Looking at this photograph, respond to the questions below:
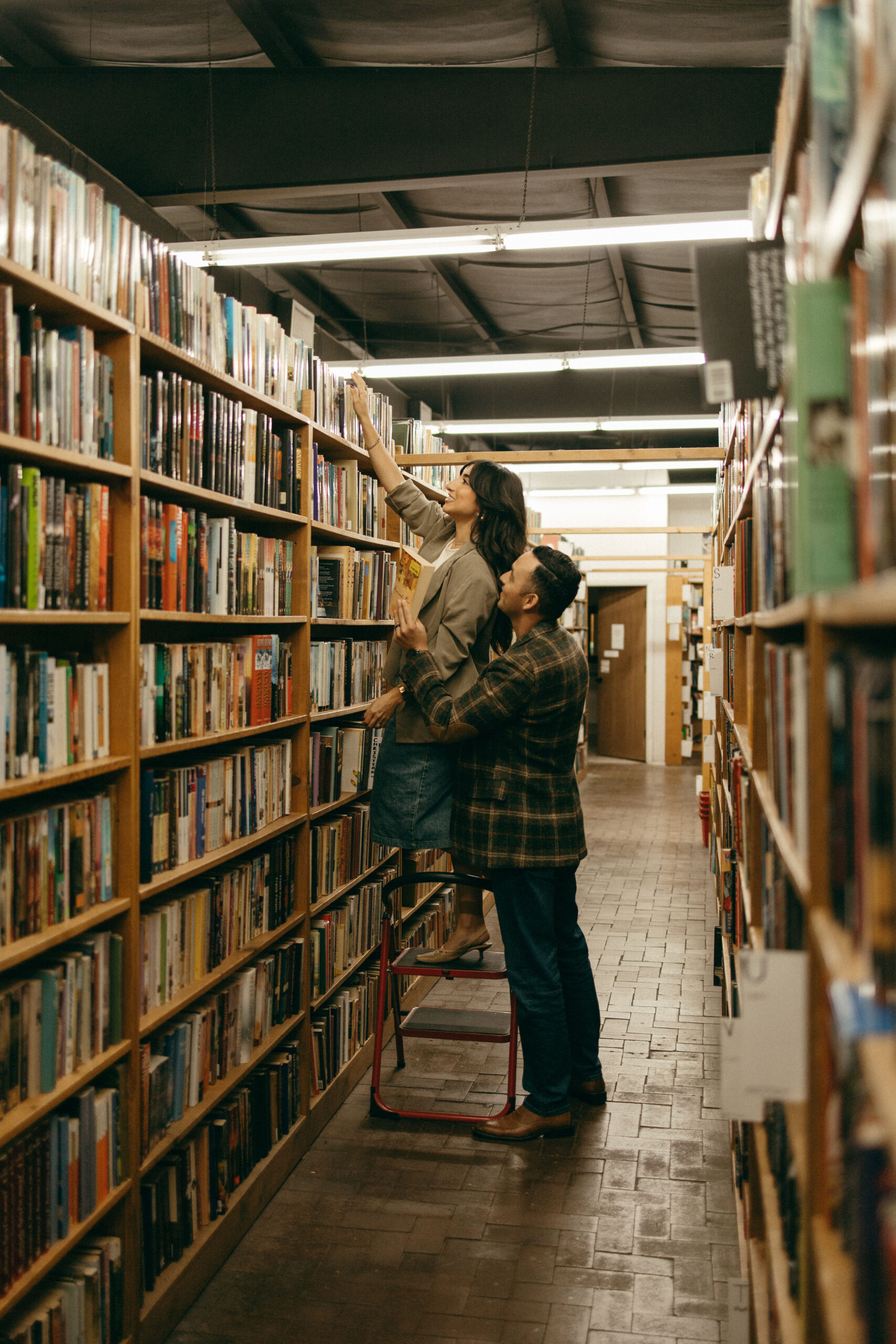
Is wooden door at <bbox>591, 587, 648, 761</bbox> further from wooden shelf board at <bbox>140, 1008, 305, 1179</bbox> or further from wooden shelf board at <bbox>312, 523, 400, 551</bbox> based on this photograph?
wooden shelf board at <bbox>140, 1008, 305, 1179</bbox>

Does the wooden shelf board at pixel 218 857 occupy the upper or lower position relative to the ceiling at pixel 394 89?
lower

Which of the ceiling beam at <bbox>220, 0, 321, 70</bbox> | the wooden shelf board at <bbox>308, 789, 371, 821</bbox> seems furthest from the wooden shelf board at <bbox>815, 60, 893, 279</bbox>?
Result: the ceiling beam at <bbox>220, 0, 321, 70</bbox>

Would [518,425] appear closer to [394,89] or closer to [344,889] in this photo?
[394,89]

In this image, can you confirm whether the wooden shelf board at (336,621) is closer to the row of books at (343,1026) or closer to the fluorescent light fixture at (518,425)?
the row of books at (343,1026)

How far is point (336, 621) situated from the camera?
3.59 m

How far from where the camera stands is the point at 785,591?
5.23 feet

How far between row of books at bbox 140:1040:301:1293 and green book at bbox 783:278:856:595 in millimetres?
2010

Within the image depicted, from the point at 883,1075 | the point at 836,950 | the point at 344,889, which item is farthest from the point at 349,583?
the point at 883,1075

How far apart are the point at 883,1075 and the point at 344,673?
311 centimetres

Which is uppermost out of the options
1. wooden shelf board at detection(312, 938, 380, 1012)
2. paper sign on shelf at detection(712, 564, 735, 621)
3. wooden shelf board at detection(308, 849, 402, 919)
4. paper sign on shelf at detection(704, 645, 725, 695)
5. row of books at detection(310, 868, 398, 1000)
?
paper sign on shelf at detection(712, 564, 735, 621)

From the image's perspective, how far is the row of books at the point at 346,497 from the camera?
3453 mm

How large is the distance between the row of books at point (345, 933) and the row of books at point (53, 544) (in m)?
1.65

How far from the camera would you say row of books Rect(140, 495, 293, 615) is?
2.31 m

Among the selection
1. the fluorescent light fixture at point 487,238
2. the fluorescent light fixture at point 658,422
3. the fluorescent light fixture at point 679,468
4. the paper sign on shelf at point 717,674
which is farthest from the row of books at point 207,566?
the fluorescent light fixture at point 679,468
